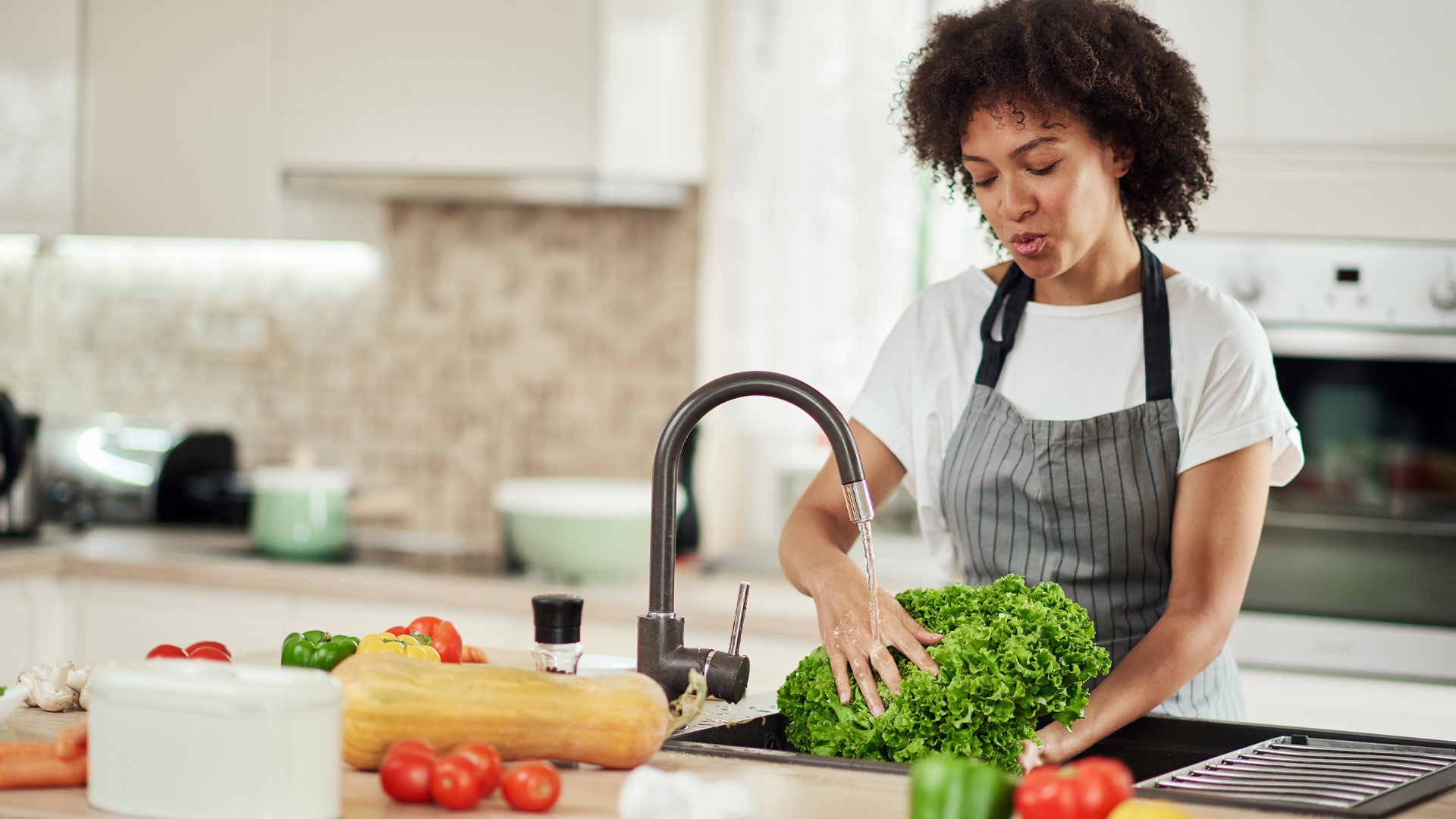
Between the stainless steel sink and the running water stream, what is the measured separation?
119mm

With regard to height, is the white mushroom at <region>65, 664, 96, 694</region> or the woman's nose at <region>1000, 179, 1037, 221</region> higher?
the woman's nose at <region>1000, 179, 1037, 221</region>

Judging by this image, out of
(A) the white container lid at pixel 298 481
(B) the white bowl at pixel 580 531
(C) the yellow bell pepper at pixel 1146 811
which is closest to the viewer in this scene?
(C) the yellow bell pepper at pixel 1146 811

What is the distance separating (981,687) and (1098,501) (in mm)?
518

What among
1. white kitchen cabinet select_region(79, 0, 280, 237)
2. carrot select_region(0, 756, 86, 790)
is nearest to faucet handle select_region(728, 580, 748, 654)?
carrot select_region(0, 756, 86, 790)

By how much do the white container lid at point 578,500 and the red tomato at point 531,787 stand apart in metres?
1.75

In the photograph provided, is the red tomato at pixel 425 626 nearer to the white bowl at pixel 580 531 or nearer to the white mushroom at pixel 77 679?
the white mushroom at pixel 77 679

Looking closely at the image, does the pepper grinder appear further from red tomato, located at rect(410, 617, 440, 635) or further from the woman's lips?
the woman's lips

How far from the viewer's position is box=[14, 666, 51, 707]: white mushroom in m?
1.29

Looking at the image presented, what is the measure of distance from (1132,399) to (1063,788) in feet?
2.84

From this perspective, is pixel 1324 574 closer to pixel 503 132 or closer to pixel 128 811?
pixel 503 132

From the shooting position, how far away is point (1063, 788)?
2.80 ft

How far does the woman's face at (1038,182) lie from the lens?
1.51 meters

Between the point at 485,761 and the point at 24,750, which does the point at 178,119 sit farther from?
the point at 485,761

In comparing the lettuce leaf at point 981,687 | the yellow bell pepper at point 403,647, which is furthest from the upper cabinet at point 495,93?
the lettuce leaf at point 981,687
